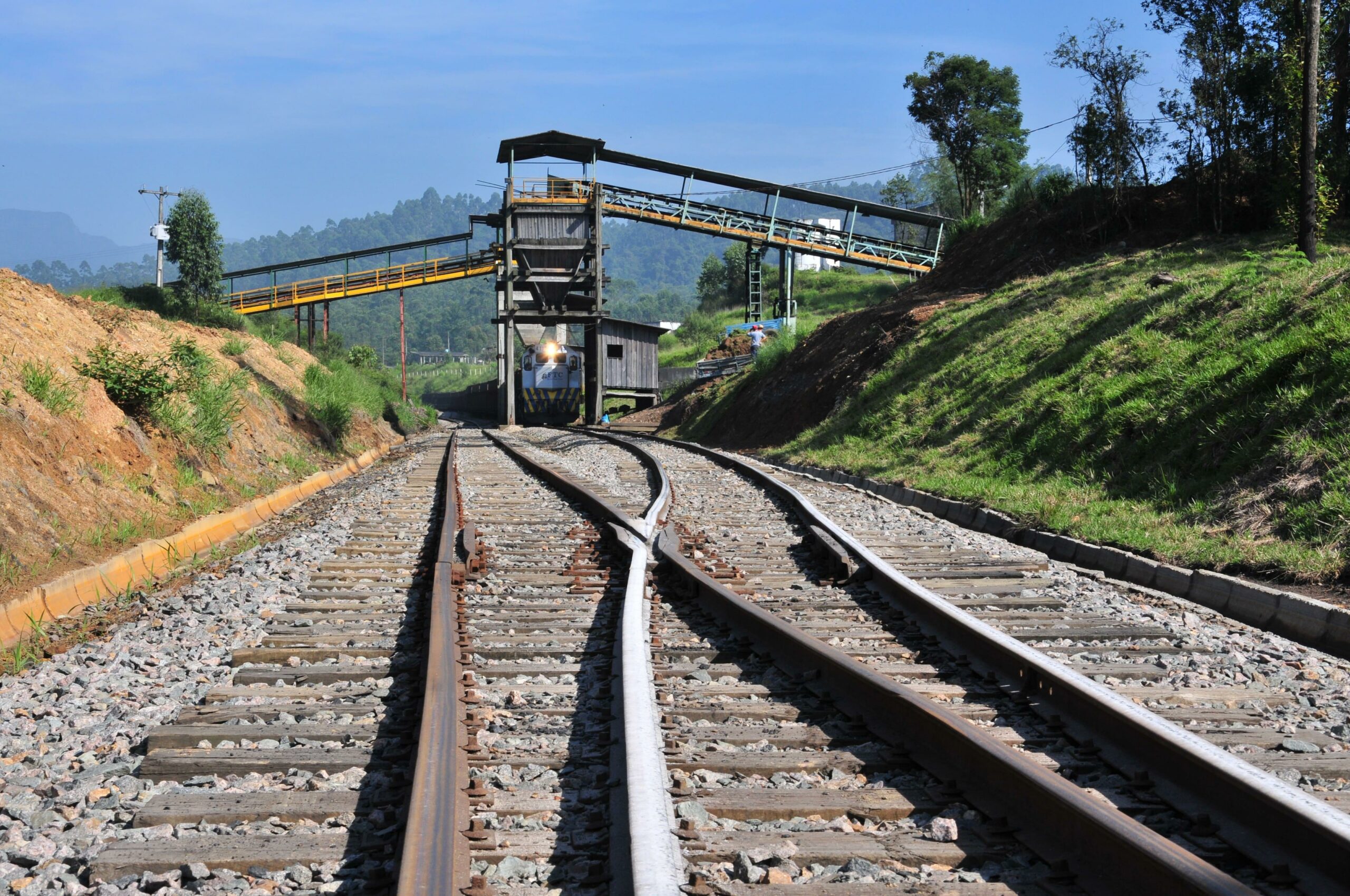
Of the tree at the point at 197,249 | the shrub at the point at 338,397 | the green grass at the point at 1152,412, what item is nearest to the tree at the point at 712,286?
the tree at the point at 197,249

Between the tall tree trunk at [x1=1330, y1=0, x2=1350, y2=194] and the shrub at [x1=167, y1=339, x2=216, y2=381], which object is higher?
the tall tree trunk at [x1=1330, y1=0, x2=1350, y2=194]

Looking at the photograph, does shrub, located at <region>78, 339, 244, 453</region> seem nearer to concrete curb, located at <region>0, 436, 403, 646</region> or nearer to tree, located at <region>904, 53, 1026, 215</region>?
concrete curb, located at <region>0, 436, 403, 646</region>

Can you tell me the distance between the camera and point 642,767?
3369 millimetres

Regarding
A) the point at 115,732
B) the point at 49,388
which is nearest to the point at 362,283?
the point at 49,388

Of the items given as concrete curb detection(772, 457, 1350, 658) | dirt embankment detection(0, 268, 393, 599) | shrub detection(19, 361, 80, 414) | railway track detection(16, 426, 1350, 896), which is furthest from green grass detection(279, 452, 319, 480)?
concrete curb detection(772, 457, 1350, 658)

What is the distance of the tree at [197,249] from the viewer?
40906 millimetres

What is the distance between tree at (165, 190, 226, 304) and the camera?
40906 millimetres

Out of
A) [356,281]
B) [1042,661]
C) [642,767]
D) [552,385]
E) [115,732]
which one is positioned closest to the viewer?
[642,767]

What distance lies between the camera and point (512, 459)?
18594 millimetres

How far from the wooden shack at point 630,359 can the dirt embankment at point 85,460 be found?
81.9ft

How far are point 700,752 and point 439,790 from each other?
1018 millimetres

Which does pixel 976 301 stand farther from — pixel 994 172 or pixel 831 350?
pixel 994 172

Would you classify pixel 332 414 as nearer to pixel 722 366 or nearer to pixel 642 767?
pixel 722 366

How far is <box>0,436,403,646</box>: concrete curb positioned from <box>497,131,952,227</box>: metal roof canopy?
30.4m
